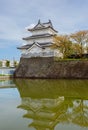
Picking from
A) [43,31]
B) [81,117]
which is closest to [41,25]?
[43,31]

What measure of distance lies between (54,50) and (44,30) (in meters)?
4.93

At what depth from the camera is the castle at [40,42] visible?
106 ft

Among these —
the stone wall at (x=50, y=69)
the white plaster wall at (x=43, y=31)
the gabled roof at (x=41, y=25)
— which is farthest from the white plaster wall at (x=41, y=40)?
the stone wall at (x=50, y=69)

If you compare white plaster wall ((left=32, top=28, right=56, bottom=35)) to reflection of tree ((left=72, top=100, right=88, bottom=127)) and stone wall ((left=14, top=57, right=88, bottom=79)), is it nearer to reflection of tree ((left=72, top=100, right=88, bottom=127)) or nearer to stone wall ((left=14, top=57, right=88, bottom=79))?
stone wall ((left=14, top=57, right=88, bottom=79))

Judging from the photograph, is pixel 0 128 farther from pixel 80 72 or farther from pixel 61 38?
pixel 61 38

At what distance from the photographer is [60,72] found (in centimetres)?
2870

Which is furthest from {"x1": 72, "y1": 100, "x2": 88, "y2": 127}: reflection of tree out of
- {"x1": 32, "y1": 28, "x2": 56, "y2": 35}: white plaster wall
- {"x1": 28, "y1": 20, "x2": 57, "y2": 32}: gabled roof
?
{"x1": 28, "y1": 20, "x2": 57, "y2": 32}: gabled roof

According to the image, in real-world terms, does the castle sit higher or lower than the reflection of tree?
higher

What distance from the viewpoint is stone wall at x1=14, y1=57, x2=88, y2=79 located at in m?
27.6

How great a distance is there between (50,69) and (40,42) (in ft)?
21.7

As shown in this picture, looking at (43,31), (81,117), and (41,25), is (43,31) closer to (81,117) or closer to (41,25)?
(41,25)

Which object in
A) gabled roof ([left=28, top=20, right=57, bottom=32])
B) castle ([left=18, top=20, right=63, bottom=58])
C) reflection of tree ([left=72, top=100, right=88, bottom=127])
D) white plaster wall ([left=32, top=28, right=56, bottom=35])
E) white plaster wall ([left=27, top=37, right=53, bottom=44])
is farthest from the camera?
gabled roof ([left=28, top=20, right=57, bottom=32])

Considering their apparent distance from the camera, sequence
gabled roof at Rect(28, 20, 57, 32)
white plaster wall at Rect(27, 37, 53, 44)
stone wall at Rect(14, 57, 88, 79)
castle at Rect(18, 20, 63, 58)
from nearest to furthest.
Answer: stone wall at Rect(14, 57, 88, 79), castle at Rect(18, 20, 63, 58), white plaster wall at Rect(27, 37, 53, 44), gabled roof at Rect(28, 20, 57, 32)

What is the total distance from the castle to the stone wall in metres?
1.14
